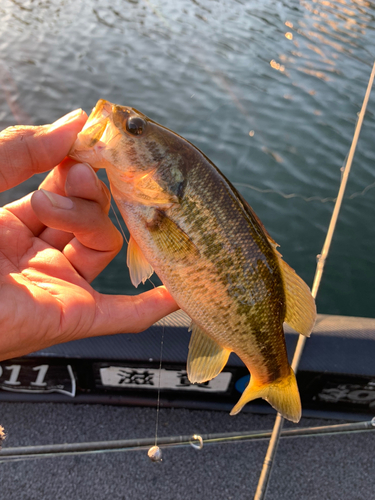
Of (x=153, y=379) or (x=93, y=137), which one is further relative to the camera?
(x=153, y=379)

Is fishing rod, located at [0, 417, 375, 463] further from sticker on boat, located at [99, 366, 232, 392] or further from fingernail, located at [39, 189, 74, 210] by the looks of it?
fingernail, located at [39, 189, 74, 210]

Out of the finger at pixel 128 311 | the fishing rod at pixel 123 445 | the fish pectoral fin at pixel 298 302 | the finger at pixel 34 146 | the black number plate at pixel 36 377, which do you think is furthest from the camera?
the black number plate at pixel 36 377

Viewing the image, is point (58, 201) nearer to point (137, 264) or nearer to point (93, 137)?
point (93, 137)

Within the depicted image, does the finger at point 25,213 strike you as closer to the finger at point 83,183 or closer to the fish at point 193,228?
the finger at point 83,183

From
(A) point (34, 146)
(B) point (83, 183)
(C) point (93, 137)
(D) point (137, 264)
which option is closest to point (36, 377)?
(D) point (137, 264)

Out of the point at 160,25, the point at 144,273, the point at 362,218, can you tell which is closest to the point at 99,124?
the point at 144,273

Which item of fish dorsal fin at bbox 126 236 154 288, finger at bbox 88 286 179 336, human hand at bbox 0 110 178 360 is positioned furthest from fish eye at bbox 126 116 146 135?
finger at bbox 88 286 179 336

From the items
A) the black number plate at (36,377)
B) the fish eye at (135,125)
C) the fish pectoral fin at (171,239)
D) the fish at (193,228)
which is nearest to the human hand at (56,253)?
the fish at (193,228)
